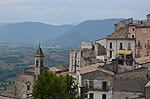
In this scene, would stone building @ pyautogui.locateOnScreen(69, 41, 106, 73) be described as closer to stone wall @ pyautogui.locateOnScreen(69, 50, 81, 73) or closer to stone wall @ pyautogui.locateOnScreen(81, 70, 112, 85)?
stone wall @ pyautogui.locateOnScreen(69, 50, 81, 73)

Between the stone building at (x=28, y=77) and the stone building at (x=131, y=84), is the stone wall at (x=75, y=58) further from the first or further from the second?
the stone building at (x=131, y=84)

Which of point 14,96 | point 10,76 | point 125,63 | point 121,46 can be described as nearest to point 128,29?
point 121,46

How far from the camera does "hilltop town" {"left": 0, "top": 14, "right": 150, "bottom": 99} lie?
29859 millimetres

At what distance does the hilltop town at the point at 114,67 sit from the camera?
29859 mm

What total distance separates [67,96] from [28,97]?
12.6 metres

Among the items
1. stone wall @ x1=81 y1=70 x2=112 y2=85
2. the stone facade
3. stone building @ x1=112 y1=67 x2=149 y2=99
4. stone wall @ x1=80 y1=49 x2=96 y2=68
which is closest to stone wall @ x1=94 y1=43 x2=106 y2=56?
stone wall @ x1=80 y1=49 x2=96 y2=68

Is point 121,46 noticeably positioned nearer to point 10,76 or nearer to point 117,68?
point 117,68

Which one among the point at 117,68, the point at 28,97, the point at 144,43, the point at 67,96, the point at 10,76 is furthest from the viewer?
the point at 10,76

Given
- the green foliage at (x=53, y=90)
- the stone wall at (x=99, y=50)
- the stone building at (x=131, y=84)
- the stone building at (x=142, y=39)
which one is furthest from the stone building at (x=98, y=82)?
the stone wall at (x=99, y=50)

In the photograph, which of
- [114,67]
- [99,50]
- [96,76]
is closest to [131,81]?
[96,76]

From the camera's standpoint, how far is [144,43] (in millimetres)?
42375

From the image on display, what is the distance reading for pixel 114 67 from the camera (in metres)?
35.8

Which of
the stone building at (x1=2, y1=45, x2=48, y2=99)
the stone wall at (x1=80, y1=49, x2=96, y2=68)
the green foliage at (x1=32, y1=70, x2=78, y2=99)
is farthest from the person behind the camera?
the stone building at (x1=2, y1=45, x2=48, y2=99)

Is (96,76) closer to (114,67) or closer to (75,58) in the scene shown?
(114,67)
